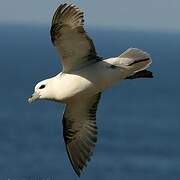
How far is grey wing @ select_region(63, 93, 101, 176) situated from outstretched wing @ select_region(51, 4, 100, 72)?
781 mm

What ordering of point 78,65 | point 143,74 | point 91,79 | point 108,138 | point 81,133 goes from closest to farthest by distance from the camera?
point 91,79 < point 78,65 < point 143,74 < point 81,133 < point 108,138

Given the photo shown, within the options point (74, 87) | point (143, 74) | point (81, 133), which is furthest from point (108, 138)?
point (74, 87)

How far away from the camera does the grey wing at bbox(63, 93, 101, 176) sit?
27.3ft

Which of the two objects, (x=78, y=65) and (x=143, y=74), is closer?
(x=78, y=65)

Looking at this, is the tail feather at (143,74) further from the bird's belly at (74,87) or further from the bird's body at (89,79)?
the bird's belly at (74,87)

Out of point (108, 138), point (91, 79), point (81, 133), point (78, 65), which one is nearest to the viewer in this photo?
point (91, 79)

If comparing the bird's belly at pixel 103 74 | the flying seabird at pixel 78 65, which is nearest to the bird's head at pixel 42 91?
the flying seabird at pixel 78 65

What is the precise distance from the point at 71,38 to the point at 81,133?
50.3 inches

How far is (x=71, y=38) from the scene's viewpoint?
7488 millimetres

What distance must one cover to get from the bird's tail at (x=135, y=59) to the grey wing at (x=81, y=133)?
2.35 feet

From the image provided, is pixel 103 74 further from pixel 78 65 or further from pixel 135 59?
pixel 135 59

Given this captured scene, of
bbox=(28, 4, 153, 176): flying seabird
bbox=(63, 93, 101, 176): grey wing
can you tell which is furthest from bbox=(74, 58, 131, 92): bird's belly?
bbox=(63, 93, 101, 176): grey wing

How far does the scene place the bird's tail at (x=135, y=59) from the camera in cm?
764

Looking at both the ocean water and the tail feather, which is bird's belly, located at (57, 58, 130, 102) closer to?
the tail feather
